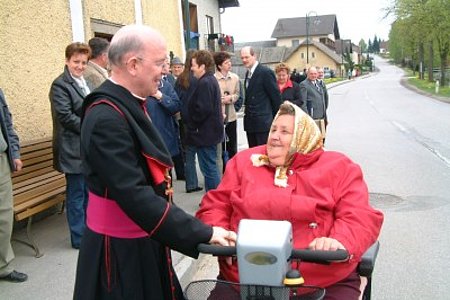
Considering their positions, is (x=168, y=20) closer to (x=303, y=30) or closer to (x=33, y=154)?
(x=33, y=154)

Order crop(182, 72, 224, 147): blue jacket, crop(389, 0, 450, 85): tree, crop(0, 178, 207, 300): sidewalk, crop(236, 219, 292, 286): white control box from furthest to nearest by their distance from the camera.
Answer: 1. crop(389, 0, 450, 85): tree
2. crop(182, 72, 224, 147): blue jacket
3. crop(0, 178, 207, 300): sidewalk
4. crop(236, 219, 292, 286): white control box

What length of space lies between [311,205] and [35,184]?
381cm

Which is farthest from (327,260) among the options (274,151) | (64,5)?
(64,5)

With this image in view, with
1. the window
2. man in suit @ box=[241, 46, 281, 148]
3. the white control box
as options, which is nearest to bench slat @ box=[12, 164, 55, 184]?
man in suit @ box=[241, 46, 281, 148]

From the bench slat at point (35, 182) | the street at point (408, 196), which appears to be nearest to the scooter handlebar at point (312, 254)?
the street at point (408, 196)

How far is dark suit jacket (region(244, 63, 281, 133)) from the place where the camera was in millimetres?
7055

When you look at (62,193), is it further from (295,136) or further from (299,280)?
(299,280)

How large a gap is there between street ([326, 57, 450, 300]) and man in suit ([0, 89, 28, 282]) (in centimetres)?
297

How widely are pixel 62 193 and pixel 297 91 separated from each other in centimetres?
485

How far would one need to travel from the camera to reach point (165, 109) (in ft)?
20.6

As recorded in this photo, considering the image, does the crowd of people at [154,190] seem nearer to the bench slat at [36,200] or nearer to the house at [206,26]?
the bench slat at [36,200]

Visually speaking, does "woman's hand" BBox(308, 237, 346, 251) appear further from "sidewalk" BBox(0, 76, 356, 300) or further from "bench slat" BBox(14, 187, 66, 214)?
"bench slat" BBox(14, 187, 66, 214)

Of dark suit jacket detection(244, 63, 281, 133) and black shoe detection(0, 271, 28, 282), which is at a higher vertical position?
dark suit jacket detection(244, 63, 281, 133)

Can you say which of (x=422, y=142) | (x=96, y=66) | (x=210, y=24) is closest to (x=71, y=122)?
(x=96, y=66)
